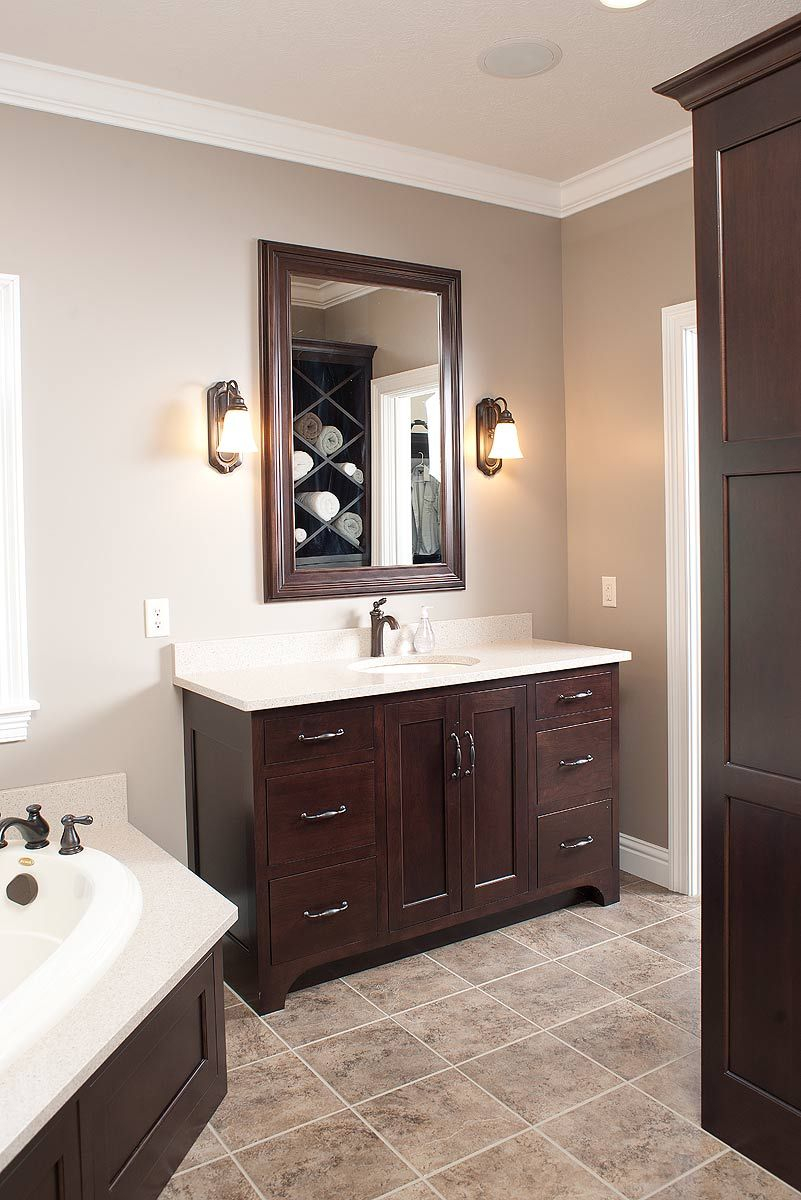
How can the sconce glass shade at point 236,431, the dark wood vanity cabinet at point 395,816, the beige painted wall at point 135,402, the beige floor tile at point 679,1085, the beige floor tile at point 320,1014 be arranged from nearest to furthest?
the beige floor tile at point 679,1085 → the beige floor tile at point 320,1014 → the dark wood vanity cabinet at point 395,816 → the beige painted wall at point 135,402 → the sconce glass shade at point 236,431

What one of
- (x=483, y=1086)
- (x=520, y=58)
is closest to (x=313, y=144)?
(x=520, y=58)

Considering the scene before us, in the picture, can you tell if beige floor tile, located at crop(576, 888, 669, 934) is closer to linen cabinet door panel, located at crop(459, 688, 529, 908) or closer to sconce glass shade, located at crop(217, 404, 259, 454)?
linen cabinet door panel, located at crop(459, 688, 529, 908)

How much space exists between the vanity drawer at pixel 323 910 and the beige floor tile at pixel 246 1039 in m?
0.17

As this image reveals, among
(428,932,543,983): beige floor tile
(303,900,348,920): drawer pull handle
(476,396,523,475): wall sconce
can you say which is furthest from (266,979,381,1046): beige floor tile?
(476,396,523,475): wall sconce

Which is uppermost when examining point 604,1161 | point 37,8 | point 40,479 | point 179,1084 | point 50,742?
point 37,8

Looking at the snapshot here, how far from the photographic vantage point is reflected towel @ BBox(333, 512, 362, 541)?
3.40 m

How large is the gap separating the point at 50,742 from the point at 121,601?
1.53 ft

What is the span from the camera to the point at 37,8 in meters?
2.48

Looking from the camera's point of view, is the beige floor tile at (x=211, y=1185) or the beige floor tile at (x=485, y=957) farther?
the beige floor tile at (x=485, y=957)

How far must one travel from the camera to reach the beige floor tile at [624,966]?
2.89 meters

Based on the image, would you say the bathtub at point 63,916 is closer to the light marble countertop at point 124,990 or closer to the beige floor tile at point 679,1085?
the light marble countertop at point 124,990

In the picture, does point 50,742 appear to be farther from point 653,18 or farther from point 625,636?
point 653,18

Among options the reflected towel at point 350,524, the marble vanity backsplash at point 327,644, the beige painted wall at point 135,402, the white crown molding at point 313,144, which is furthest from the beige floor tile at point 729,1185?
the white crown molding at point 313,144

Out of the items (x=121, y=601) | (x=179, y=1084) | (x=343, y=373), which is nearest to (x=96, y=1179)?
(x=179, y=1084)
